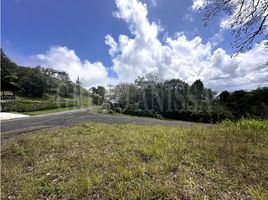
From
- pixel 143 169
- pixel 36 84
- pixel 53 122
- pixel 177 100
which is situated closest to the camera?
pixel 143 169

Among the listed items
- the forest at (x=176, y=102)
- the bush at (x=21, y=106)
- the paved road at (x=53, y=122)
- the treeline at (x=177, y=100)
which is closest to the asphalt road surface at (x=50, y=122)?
the paved road at (x=53, y=122)

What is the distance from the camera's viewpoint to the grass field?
3.25 m

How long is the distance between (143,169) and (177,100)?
2335cm

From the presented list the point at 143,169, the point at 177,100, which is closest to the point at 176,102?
the point at 177,100

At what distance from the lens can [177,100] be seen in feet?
87.7

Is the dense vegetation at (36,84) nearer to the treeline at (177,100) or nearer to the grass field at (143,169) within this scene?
the treeline at (177,100)

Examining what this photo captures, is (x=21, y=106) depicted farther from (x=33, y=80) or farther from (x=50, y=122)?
(x=33, y=80)

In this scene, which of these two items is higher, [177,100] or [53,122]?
[177,100]

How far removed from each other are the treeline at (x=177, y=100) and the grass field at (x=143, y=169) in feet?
46.7

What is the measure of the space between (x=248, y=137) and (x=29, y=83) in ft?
161

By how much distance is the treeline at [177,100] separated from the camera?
19973 mm

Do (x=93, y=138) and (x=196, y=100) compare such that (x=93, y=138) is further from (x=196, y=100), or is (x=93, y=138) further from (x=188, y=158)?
(x=196, y=100)

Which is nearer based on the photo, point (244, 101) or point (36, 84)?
point (244, 101)

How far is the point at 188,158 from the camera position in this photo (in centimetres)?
441
